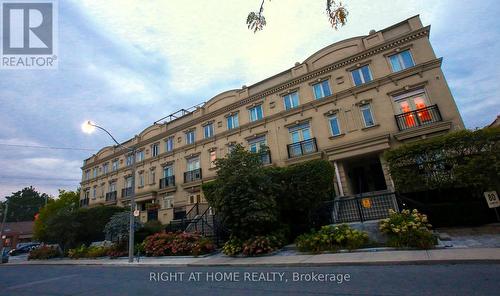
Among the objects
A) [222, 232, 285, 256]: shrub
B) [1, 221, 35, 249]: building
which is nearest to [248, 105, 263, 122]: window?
[222, 232, 285, 256]: shrub

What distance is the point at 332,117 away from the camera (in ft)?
64.0

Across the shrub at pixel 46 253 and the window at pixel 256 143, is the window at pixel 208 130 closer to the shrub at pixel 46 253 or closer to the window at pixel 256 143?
the window at pixel 256 143

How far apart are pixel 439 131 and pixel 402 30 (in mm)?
7743

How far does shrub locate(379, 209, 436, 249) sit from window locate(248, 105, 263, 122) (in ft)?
48.7

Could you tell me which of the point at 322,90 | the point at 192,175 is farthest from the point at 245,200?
the point at 192,175

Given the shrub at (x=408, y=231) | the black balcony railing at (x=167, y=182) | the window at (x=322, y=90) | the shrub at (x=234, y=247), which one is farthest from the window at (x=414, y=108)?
the black balcony railing at (x=167, y=182)

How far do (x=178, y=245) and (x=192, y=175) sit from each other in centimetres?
1170

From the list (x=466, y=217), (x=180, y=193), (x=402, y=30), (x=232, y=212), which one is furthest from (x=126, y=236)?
(x=402, y=30)

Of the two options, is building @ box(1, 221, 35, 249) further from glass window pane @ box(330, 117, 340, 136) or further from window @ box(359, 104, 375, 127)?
window @ box(359, 104, 375, 127)

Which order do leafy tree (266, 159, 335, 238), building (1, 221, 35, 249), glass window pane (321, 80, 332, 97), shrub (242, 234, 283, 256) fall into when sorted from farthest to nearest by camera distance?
building (1, 221, 35, 249)
glass window pane (321, 80, 332, 97)
leafy tree (266, 159, 335, 238)
shrub (242, 234, 283, 256)

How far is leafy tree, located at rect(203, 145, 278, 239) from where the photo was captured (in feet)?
40.1

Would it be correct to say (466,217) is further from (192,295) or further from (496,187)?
(192,295)

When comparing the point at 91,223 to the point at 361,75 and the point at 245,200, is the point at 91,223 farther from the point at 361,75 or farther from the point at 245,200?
the point at 361,75

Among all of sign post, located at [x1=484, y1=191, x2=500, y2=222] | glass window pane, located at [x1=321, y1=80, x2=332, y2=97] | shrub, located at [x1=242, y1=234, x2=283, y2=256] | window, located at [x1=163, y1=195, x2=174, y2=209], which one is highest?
glass window pane, located at [x1=321, y1=80, x2=332, y2=97]
